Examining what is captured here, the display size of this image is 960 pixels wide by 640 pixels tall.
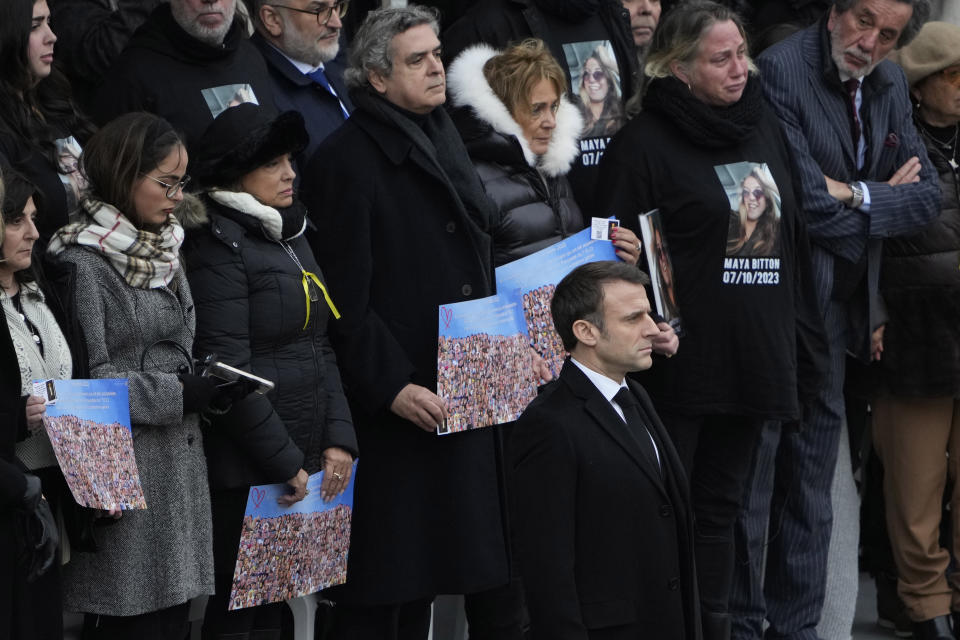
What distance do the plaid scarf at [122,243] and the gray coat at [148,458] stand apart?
0.03 metres

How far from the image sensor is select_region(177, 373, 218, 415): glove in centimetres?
464

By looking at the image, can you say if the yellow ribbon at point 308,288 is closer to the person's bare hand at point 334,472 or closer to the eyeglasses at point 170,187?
the person's bare hand at point 334,472

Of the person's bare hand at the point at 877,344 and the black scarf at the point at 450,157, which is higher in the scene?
the black scarf at the point at 450,157

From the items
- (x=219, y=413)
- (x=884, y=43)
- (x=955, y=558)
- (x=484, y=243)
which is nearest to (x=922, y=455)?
(x=955, y=558)

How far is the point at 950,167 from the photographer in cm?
702

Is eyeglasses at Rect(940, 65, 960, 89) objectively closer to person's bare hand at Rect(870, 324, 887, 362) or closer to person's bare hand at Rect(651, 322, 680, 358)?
person's bare hand at Rect(870, 324, 887, 362)

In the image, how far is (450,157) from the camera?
551 centimetres

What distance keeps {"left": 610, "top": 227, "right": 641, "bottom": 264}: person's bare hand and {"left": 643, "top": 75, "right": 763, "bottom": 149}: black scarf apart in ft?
1.65

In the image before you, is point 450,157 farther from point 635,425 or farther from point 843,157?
point 843,157

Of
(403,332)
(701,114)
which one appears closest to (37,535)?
(403,332)

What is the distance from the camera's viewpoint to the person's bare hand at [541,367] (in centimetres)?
572

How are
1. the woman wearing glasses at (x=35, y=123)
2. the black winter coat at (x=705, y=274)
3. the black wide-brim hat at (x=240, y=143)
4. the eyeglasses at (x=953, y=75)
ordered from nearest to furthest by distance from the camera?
the woman wearing glasses at (x=35, y=123), the black wide-brim hat at (x=240, y=143), the black winter coat at (x=705, y=274), the eyeglasses at (x=953, y=75)

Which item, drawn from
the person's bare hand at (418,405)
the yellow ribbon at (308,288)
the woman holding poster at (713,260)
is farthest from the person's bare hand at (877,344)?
the yellow ribbon at (308,288)

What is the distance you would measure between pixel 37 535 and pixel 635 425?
64.5 inches
